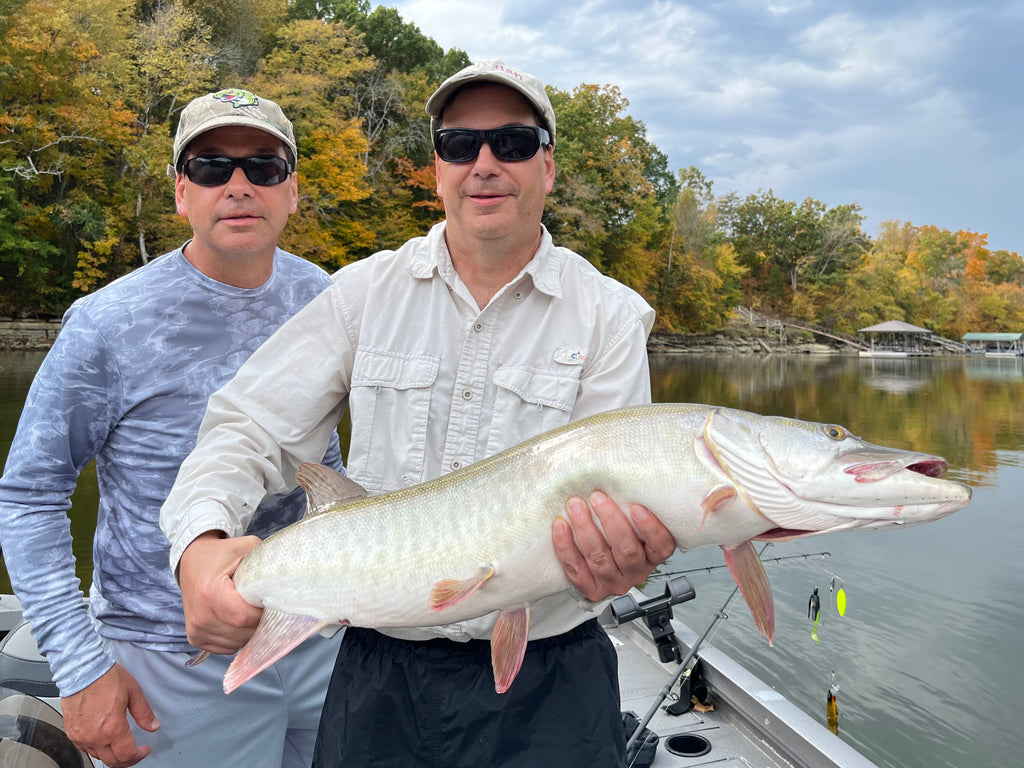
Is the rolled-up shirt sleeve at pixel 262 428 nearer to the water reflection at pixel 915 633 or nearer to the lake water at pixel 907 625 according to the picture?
the lake water at pixel 907 625

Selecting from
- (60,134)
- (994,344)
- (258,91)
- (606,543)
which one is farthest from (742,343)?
(606,543)

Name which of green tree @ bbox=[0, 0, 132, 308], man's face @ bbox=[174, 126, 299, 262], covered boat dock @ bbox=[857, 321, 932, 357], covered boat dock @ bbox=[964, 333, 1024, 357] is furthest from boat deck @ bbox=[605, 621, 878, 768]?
covered boat dock @ bbox=[964, 333, 1024, 357]

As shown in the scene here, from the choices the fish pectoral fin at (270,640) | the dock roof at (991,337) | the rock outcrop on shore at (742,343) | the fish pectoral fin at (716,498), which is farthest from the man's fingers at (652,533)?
the dock roof at (991,337)

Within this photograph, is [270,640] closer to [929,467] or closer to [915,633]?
[929,467]

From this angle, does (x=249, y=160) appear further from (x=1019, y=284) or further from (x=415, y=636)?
(x=1019, y=284)

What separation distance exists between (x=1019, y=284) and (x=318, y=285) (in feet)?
414

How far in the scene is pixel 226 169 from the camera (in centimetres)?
285

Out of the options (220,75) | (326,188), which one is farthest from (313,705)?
(220,75)

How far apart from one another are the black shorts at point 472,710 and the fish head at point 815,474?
2.30 feet

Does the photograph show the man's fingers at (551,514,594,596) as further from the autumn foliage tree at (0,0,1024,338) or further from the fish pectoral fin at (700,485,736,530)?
the autumn foliage tree at (0,0,1024,338)

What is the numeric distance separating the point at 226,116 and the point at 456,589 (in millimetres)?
2005

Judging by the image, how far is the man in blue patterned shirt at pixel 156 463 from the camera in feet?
7.85

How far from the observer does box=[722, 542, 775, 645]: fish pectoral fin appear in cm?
190

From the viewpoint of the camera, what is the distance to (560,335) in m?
2.30
